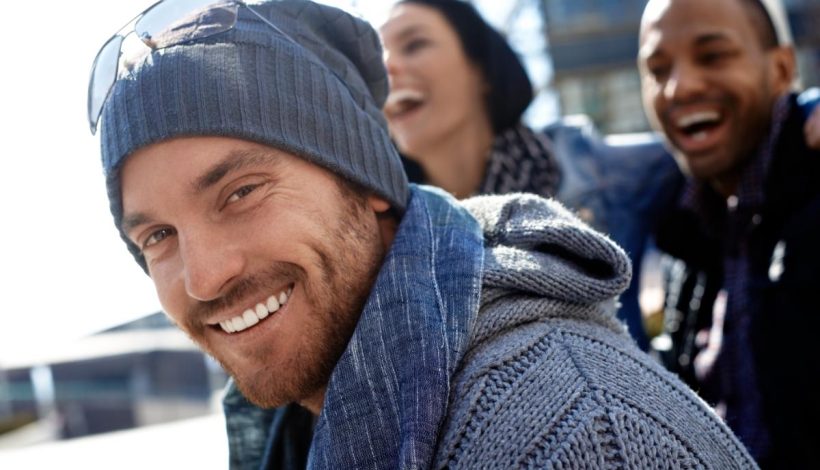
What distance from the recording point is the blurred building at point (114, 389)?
12.4 meters

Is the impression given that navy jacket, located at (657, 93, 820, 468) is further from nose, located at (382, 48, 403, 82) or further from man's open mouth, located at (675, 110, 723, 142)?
nose, located at (382, 48, 403, 82)

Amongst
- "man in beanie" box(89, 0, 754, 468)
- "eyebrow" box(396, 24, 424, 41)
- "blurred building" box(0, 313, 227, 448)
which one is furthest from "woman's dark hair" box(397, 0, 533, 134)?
"blurred building" box(0, 313, 227, 448)

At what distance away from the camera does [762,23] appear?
10.7 ft

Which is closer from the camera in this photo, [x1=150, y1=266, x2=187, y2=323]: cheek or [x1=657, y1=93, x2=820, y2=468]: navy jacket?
[x1=150, y1=266, x2=187, y2=323]: cheek

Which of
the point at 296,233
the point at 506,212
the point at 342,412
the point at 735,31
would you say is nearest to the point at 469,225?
the point at 506,212

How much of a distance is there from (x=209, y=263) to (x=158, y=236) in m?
0.27

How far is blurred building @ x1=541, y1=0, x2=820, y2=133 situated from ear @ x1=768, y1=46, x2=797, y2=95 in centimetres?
2151

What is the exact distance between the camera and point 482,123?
4.06 meters

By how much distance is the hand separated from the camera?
282 cm

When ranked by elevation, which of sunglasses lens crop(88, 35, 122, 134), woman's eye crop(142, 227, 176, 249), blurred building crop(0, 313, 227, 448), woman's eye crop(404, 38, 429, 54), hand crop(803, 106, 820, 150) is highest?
sunglasses lens crop(88, 35, 122, 134)

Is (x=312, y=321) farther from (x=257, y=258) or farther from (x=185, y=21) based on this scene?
(x=185, y=21)

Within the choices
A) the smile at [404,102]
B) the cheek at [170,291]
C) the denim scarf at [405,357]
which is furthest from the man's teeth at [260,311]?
the smile at [404,102]

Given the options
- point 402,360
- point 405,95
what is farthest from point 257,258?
point 405,95

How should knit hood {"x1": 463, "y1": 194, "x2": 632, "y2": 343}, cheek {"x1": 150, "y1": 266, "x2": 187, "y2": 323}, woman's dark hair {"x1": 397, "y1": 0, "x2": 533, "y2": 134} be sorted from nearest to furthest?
knit hood {"x1": 463, "y1": 194, "x2": 632, "y2": 343}, cheek {"x1": 150, "y1": 266, "x2": 187, "y2": 323}, woman's dark hair {"x1": 397, "y1": 0, "x2": 533, "y2": 134}
